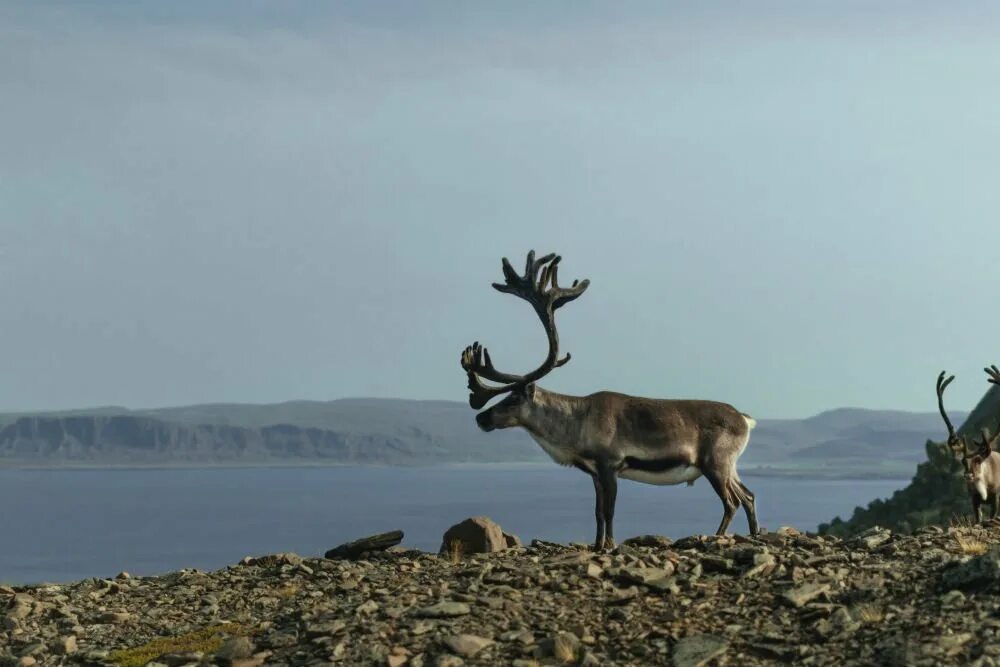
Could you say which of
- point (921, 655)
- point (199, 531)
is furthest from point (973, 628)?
point (199, 531)

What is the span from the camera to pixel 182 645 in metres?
15.3

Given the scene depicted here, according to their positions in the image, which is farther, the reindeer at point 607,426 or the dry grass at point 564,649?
the reindeer at point 607,426

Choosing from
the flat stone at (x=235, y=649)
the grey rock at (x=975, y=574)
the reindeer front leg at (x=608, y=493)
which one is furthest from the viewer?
the reindeer front leg at (x=608, y=493)

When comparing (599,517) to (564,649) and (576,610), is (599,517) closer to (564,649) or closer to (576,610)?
(576,610)

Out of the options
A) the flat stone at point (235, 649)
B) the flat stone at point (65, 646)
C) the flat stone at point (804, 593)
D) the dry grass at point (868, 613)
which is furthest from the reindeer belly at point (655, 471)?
the flat stone at point (65, 646)

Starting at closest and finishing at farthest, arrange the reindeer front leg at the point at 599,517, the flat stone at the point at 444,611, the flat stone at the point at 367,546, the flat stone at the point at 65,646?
the flat stone at the point at 444,611
the flat stone at the point at 65,646
the reindeer front leg at the point at 599,517
the flat stone at the point at 367,546

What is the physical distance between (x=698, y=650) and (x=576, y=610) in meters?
1.79

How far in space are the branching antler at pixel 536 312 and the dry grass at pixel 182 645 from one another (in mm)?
5216

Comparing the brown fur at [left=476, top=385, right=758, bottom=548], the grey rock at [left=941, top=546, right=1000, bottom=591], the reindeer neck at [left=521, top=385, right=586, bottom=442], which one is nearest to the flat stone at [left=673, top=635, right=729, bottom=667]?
the grey rock at [left=941, top=546, right=1000, bottom=591]

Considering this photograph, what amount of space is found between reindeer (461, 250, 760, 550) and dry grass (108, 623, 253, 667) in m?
4.92

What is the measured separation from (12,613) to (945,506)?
4674cm

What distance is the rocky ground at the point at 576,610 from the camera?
1334cm

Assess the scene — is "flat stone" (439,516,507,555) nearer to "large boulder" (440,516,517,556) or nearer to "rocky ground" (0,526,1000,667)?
"large boulder" (440,516,517,556)

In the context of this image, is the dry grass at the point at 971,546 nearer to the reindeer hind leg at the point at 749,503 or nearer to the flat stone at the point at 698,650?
the reindeer hind leg at the point at 749,503
